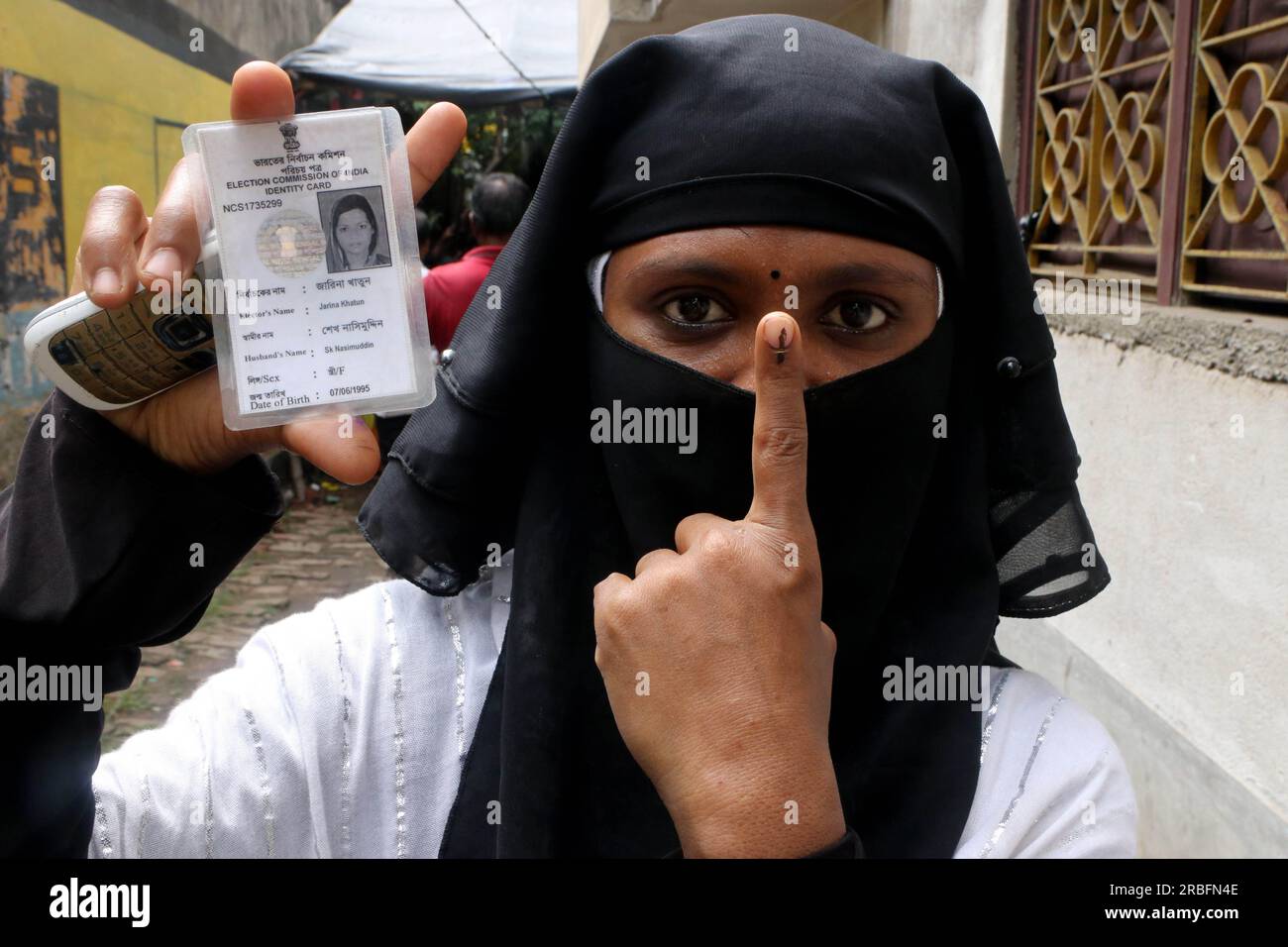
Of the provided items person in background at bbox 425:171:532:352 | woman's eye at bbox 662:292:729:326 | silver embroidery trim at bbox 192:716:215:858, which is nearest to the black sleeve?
silver embroidery trim at bbox 192:716:215:858

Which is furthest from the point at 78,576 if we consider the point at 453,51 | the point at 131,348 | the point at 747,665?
the point at 453,51

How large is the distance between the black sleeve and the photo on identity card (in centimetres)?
32

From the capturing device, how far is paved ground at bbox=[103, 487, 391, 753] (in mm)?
4570

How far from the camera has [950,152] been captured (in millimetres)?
1531

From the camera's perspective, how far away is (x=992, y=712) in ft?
4.73

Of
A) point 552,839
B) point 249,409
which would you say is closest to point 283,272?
point 249,409

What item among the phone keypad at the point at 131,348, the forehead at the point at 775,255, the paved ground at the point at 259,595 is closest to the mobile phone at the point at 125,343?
the phone keypad at the point at 131,348

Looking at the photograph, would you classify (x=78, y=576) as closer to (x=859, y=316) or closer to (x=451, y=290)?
(x=859, y=316)

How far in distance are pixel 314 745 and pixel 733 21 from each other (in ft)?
3.79

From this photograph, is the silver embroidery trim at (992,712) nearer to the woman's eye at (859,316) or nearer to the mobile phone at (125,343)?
the woman's eye at (859,316)

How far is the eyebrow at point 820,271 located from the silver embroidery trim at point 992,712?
0.55 metres

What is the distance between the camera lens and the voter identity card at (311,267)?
1107 mm

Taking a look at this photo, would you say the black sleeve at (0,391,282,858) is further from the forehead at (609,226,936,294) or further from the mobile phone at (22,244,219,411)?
the forehead at (609,226,936,294)
